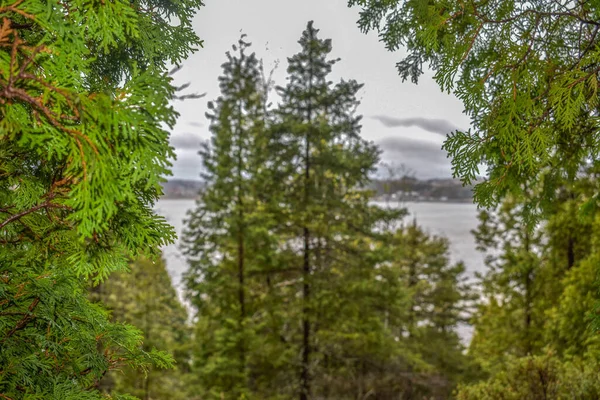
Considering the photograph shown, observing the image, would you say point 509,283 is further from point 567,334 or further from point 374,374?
point 374,374

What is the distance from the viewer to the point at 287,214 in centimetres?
852

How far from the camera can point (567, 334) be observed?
21.1 ft

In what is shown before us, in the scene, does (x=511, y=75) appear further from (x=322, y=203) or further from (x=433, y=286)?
(x=433, y=286)

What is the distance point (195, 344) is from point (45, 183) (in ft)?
25.7

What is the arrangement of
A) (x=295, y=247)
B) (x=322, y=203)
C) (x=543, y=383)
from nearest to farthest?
(x=543, y=383), (x=322, y=203), (x=295, y=247)

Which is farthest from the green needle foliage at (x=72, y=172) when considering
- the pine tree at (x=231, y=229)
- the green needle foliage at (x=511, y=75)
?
the pine tree at (x=231, y=229)

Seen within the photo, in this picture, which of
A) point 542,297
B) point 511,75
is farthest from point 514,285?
point 511,75

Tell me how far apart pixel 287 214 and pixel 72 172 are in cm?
688

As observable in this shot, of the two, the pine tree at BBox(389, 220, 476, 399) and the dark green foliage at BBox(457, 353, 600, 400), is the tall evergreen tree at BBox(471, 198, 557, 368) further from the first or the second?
the pine tree at BBox(389, 220, 476, 399)

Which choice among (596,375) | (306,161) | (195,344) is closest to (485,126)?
(596,375)

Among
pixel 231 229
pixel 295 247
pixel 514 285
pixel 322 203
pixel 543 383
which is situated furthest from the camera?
pixel 514 285

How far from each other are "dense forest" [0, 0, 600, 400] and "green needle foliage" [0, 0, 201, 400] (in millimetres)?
13

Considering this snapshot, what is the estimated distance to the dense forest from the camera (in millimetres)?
1492

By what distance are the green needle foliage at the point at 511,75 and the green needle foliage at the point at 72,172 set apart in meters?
2.02
